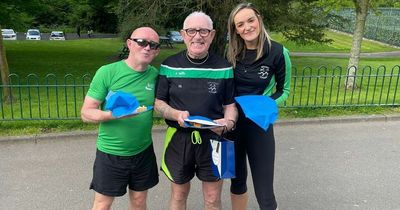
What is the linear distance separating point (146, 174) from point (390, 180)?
314 centimetres

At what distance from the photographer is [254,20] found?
2.81 meters

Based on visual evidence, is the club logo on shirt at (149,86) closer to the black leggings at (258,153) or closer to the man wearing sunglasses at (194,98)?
the man wearing sunglasses at (194,98)

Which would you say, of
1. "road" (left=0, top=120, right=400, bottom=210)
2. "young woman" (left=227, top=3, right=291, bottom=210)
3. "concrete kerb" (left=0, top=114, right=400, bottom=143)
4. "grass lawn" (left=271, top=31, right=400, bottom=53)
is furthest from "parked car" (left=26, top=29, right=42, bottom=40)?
"young woman" (left=227, top=3, right=291, bottom=210)

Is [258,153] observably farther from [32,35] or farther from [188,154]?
[32,35]

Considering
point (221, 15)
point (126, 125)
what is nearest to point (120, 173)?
point (126, 125)

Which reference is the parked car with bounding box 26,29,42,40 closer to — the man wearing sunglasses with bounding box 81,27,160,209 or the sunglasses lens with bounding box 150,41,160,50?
the man wearing sunglasses with bounding box 81,27,160,209

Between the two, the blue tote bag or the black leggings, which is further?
the black leggings

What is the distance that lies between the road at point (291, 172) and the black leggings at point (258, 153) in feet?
3.19

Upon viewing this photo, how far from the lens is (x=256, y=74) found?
288 cm

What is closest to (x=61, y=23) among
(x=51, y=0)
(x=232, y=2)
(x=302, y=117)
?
(x=51, y=0)

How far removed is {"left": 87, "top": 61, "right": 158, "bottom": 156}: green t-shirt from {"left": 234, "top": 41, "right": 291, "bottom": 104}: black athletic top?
0.62 meters

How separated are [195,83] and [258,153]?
752 mm

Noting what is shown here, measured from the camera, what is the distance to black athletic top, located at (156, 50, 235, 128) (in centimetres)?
275

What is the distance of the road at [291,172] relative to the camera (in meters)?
4.13
